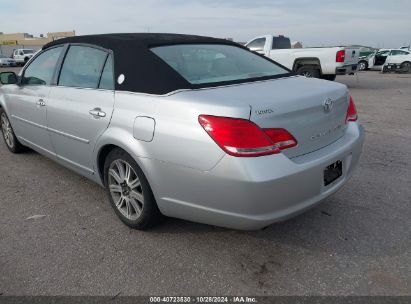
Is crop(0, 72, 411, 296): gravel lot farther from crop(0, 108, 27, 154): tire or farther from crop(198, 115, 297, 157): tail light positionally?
crop(0, 108, 27, 154): tire

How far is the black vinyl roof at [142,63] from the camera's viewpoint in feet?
8.47

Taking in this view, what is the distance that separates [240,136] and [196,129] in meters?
0.29

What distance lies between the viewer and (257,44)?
14.1 meters

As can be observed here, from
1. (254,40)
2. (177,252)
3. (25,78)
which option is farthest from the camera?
(254,40)

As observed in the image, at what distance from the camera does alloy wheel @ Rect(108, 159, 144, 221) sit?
2840mm

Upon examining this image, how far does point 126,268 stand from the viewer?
2.51m

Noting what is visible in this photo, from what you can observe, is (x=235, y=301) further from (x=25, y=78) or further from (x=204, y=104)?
(x=25, y=78)

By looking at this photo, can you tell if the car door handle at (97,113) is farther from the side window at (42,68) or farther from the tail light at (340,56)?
the tail light at (340,56)

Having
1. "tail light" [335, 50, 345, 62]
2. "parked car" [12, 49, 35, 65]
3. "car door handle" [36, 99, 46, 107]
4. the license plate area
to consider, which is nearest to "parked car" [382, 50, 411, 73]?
"tail light" [335, 50, 345, 62]

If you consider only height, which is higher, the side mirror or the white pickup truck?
the side mirror

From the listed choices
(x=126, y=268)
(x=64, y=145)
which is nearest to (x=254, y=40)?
(x=64, y=145)

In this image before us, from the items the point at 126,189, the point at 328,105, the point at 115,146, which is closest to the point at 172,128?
the point at 115,146

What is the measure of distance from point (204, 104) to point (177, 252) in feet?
3.74

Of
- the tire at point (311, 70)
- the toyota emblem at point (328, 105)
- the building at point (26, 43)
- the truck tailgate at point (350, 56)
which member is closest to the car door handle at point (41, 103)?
the toyota emblem at point (328, 105)
